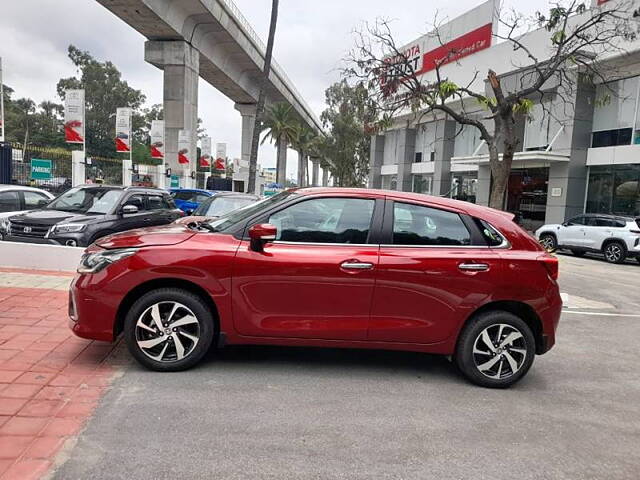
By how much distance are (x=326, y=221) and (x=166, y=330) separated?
167 cm

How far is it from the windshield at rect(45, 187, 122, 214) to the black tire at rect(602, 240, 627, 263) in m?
15.2

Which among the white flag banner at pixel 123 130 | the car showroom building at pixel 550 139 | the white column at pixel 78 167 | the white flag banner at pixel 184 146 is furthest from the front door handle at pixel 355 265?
the white flag banner at pixel 184 146

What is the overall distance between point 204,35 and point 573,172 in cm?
2203

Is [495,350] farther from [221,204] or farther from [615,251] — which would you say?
[615,251]

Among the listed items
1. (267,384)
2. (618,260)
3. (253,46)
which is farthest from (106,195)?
(253,46)

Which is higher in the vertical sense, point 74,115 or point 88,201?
point 74,115

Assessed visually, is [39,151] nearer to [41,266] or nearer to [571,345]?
[41,266]

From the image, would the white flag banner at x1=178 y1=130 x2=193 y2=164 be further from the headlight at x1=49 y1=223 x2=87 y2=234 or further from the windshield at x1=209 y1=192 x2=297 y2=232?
the windshield at x1=209 y1=192 x2=297 y2=232

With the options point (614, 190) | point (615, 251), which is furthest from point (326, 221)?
point (614, 190)

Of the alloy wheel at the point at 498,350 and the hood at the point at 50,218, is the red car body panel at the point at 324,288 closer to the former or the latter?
the alloy wheel at the point at 498,350

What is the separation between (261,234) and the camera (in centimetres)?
417

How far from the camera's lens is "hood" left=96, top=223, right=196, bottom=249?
4395 millimetres

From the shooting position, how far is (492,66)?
94.2 ft

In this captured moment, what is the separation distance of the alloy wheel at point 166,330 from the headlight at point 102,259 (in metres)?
0.51
